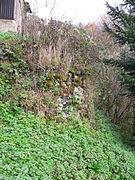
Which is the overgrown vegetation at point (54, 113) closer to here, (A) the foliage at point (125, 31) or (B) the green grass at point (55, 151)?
(B) the green grass at point (55, 151)

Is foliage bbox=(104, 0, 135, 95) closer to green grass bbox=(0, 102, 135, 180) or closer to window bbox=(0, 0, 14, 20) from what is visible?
green grass bbox=(0, 102, 135, 180)

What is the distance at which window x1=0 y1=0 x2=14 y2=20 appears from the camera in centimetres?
1133

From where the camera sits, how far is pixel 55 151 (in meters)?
4.57

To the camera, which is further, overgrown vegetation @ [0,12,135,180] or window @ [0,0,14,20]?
window @ [0,0,14,20]

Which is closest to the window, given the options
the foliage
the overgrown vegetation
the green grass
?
the overgrown vegetation

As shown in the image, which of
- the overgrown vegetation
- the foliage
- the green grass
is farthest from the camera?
the foliage

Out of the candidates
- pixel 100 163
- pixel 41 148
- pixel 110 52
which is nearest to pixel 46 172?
pixel 41 148

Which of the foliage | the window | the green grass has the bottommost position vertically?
the green grass

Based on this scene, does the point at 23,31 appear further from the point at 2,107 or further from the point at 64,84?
the point at 2,107

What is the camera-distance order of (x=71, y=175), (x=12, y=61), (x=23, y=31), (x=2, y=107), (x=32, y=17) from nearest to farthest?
1. (x=71, y=175)
2. (x=2, y=107)
3. (x=12, y=61)
4. (x=23, y=31)
5. (x=32, y=17)

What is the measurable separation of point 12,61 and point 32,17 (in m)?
2.31

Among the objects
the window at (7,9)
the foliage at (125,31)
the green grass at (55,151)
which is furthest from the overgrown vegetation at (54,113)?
the window at (7,9)

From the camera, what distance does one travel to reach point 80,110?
21.2ft

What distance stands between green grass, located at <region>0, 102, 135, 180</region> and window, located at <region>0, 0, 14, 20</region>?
25.3ft
